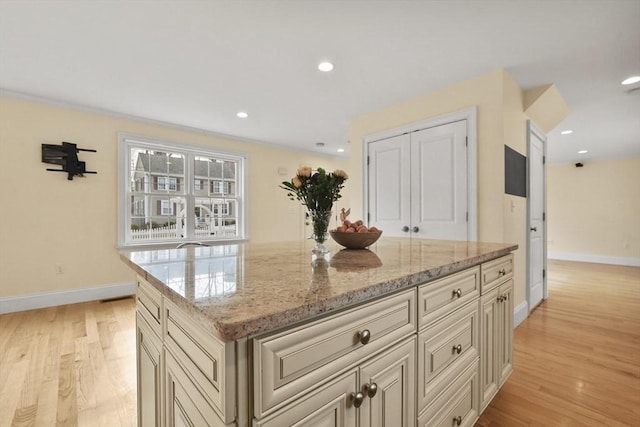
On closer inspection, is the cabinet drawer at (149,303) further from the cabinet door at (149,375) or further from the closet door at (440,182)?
the closet door at (440,182)

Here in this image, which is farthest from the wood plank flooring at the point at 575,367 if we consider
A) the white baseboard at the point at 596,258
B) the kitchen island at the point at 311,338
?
the white baseboard at the point at 596,258

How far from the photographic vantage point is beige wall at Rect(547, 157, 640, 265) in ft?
20.8

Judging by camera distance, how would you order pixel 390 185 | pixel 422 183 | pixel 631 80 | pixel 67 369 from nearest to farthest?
1. pixel 67 369
2. pixel 631 80
3. pixel 422 183
4. pixel 390 185

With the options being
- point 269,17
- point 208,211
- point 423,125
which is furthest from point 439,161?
point 208,211

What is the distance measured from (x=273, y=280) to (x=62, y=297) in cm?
409

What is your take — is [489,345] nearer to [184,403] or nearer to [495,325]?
[495,325]

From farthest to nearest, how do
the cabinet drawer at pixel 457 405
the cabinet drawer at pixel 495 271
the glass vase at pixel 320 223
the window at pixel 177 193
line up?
the window at pixel 177 193
the cabinet drawer at pixel 495 271
the glass vase at pixel 320 223
the cabinet drawer at pixel 457 405

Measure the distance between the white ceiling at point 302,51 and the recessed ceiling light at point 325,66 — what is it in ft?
0.16

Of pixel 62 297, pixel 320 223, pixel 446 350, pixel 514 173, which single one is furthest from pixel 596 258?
pixel 62 297

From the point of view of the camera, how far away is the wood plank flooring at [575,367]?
163cm

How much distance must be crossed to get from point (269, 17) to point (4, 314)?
4149 millimetres

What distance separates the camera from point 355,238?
4.84ft

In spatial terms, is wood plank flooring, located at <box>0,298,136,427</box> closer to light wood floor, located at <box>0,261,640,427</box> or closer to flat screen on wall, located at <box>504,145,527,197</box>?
light wood floor, located at <box>0,261,640,427</box>

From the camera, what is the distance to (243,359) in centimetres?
58
